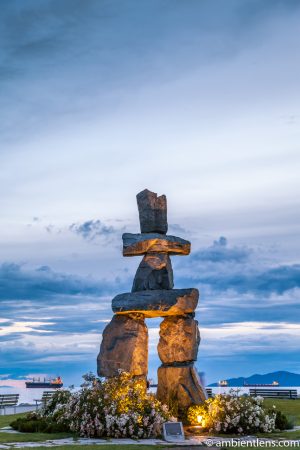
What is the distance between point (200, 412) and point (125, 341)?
3.44m

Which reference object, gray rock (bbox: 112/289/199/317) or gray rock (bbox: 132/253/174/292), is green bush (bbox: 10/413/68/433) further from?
gray rock (bbox: 132/253/174/292)

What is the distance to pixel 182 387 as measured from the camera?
23.8 metres

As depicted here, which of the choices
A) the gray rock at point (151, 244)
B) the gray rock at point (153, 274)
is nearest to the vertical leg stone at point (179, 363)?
the gray rock at point (153, 274)

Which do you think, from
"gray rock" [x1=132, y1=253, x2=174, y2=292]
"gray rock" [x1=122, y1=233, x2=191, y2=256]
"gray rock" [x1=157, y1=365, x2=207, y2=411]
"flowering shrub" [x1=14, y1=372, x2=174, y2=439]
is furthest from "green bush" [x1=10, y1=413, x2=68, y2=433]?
"gray rock" [x1=122, y1=233, x2=191, y2=256]

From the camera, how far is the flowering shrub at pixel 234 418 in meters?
22.0

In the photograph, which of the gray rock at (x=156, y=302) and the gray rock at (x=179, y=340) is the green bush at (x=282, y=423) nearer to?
the gray rock at (x=179, y=340)

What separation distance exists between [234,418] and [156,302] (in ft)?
15.0

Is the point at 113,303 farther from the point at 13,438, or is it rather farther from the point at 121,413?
the point at 13,438

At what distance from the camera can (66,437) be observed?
20609 mm

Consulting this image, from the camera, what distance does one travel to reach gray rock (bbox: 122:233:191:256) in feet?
81.1

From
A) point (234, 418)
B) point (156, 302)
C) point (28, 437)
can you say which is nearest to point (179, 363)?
point (156, 302)

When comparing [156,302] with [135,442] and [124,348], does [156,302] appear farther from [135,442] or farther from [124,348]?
[135,442]

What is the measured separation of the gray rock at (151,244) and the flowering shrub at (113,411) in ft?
15.2

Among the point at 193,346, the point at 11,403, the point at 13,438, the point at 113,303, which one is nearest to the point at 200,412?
the point at 193,346
